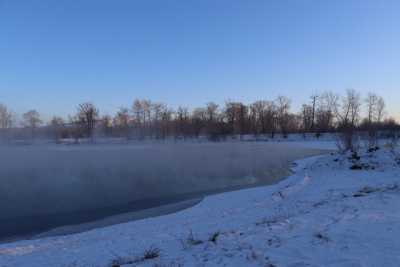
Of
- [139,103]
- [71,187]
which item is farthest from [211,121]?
[71,187]

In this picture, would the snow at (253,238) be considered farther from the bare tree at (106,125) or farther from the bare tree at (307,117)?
the bare tree at (106,125)

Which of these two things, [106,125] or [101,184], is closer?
[101,184]

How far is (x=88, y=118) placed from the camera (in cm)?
8425

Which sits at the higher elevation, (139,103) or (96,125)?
(139,103)

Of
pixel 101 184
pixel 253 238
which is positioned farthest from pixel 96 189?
pixel 253 238

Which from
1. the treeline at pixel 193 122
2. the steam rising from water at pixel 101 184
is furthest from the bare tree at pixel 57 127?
the steam rising from water at pixel 101 184

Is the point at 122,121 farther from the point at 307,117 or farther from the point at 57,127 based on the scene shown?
the point at 307,117

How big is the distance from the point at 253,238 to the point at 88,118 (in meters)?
86.7

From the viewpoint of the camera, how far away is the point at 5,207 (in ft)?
33.6

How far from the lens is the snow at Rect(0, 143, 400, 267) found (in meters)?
4.20

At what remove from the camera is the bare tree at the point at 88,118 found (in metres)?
82.8

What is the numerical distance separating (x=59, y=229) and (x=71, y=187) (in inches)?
238

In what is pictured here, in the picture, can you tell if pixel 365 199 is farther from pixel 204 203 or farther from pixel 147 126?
pixel 147 126

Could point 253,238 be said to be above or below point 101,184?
above
